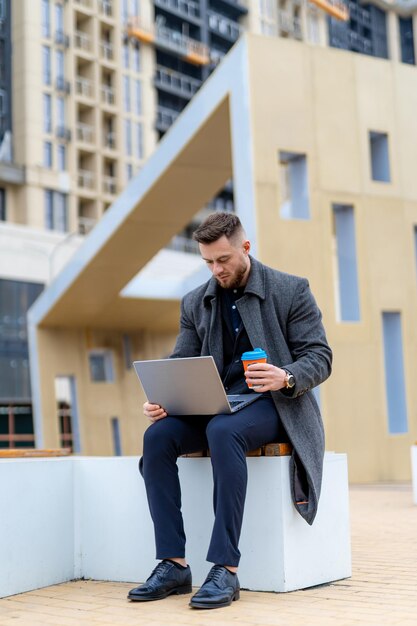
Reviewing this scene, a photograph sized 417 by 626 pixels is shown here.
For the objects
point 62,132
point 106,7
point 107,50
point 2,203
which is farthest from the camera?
point 107,50

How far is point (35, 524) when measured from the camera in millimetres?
3904

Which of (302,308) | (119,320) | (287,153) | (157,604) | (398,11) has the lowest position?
(157,604)

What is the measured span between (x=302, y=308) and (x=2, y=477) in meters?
1.46

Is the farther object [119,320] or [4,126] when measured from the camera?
[4,126]

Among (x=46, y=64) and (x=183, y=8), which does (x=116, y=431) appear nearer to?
(x=46, y=64)

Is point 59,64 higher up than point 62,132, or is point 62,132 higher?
point 59,64

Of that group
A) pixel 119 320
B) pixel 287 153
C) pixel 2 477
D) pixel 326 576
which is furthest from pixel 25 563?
pixel 119 320

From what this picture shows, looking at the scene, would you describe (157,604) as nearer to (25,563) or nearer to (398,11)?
(25,563)

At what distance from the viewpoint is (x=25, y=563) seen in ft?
12.6

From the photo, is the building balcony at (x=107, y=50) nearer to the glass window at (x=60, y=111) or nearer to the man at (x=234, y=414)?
the glass window at (x=60, y=111)

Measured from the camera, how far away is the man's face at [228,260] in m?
3.58

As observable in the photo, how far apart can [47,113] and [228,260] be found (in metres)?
35.5

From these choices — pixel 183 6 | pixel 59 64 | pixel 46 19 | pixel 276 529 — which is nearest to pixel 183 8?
pixel 183 6

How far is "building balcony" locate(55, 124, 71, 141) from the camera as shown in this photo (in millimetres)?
37562
